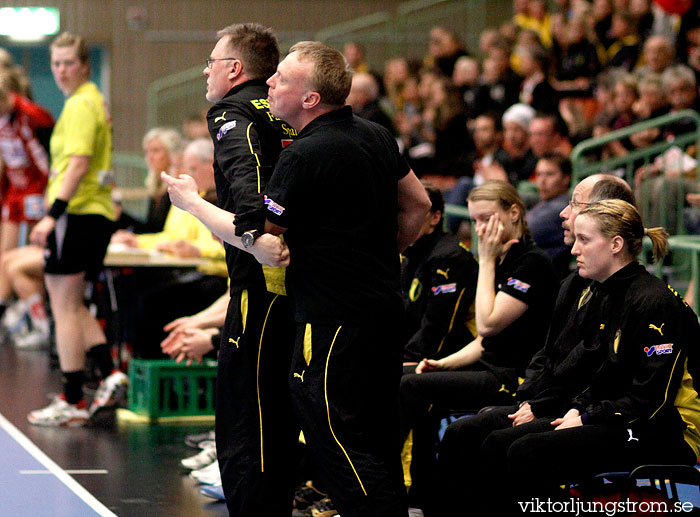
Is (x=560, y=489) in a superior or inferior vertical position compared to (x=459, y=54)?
inferior

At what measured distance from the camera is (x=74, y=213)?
6109 millimetres

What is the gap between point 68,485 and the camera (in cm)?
489

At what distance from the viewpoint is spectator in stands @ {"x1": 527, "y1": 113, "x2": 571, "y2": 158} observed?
25.4 feet

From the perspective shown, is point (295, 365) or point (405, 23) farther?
point (405, 23)

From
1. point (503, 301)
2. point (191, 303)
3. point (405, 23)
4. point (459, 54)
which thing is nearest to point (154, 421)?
point (191, 303)

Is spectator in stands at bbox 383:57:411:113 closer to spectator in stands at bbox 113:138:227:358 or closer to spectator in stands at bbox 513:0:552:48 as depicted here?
spectator in stands at bbox 513:0:552:48

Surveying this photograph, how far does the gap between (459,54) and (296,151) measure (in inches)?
368

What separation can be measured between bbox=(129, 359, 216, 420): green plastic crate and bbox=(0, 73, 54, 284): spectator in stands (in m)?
2.32

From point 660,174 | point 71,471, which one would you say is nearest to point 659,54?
point 660,174

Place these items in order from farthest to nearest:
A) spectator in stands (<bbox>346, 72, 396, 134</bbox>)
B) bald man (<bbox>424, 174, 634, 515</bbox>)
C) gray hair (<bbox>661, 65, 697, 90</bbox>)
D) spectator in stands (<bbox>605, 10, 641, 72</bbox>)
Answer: spectator in stands (<bbox>605, 10, 641, 72</bbox>) < spectator in stands (<bbox>346, 72, 396, 134</bbox>) < gray hair (<bbox>661, 65, 697, 90</bbox>) < bald man (<bbox>424, 174, 634, 515</bbox>)

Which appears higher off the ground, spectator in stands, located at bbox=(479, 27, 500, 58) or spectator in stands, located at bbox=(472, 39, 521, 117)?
spectator in stands, located at bbox=(479, 27, 500, 58)

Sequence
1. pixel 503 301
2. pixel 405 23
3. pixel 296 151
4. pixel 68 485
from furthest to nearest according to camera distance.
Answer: pixel 405 23, pixel 68 485, pixel 503 301, pixel 296 151

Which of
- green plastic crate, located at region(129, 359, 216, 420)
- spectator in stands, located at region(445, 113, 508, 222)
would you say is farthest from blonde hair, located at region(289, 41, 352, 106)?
spectator in stands, located at region(445, 113, 508, 222)

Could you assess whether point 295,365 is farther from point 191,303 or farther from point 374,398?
point 191,303
